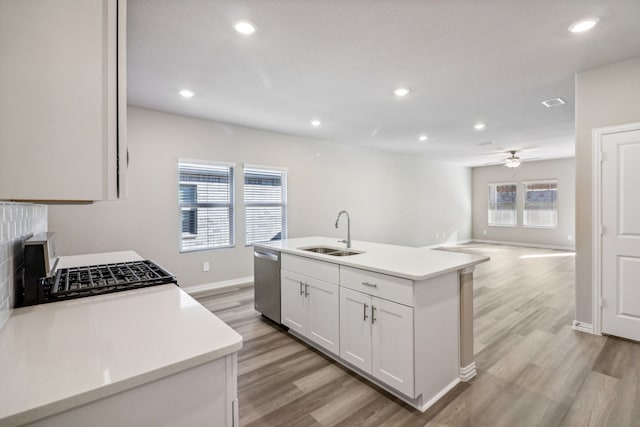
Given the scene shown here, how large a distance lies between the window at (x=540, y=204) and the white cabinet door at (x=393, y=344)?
9.22 meters

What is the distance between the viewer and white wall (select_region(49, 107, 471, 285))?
3.85 m

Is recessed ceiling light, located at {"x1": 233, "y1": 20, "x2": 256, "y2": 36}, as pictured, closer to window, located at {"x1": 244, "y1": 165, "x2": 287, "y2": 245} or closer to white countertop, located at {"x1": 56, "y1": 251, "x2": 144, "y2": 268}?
white countertop, located at {"x1": 56, "y1": 251, "x2": 144, "y2": 268}

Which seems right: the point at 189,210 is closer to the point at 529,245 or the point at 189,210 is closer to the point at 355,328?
the point at 355,328

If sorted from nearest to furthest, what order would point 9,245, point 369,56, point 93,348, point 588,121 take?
point 93,348
point 9,245
point 369,56
point 588,121

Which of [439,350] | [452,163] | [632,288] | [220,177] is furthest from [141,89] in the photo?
[452,163]

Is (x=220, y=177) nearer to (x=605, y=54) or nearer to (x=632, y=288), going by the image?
(x=605, y=54)

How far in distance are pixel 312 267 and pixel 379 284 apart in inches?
30.3

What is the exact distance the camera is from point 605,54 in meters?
2.65

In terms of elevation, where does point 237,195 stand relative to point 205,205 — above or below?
above

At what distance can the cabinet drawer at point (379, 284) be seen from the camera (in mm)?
1861

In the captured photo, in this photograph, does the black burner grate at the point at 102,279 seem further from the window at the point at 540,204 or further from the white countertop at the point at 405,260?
the window at the point at 540,204

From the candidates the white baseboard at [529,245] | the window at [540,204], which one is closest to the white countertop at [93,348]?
the white baseboard at [529,245]

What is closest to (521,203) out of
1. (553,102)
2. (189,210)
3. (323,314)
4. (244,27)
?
(553,102)

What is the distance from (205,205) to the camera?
4.58m
